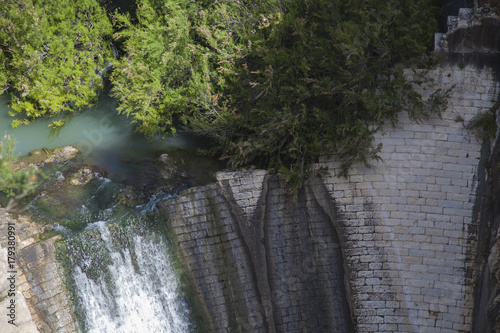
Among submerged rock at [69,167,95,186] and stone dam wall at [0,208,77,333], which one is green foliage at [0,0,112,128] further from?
stone dam wall at [0,208,77,333]

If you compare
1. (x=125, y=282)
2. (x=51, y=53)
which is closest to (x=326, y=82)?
(x=125, y=282)

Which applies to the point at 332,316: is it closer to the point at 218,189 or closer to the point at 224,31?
the point at 218,189

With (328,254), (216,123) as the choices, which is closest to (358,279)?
(328,254)

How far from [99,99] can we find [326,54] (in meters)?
5.67

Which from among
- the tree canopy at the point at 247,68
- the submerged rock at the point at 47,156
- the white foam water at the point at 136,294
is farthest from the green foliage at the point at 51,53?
the white foam water at the point at 136,294

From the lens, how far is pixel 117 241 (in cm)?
799

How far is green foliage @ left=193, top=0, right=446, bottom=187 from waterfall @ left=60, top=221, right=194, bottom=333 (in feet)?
7.98

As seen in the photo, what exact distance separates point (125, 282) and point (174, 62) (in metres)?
4.56

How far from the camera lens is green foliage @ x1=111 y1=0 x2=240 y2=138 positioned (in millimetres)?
8852

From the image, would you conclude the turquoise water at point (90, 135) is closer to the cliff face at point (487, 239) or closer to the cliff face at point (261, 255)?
the cliff face at point (261, 255)

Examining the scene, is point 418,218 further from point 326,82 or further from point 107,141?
point 107,141

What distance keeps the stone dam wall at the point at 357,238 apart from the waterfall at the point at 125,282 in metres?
0.51

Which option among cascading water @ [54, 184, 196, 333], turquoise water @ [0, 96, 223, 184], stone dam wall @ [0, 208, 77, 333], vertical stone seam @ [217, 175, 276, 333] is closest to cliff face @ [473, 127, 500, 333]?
vertical stone seam @ [217, 175, 276, 333]

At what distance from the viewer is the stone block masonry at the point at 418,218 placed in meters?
7.76
